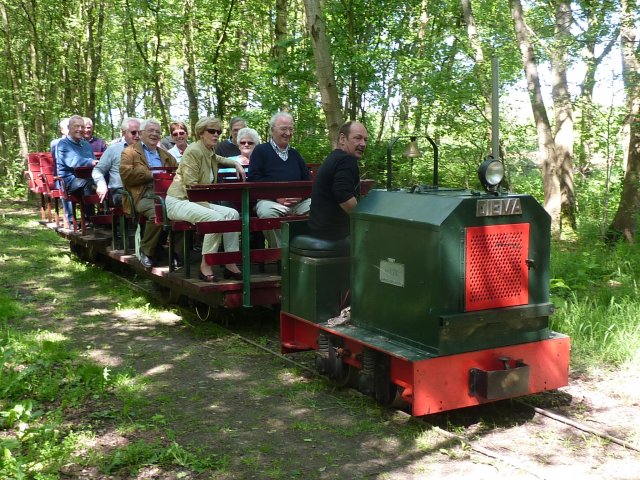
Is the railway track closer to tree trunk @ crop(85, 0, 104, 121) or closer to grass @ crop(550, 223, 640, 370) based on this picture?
grass @ crop(550, 223, 640, 370)

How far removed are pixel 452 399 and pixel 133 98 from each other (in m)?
33.0

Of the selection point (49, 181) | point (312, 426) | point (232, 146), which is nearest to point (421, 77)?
point (232, 146)

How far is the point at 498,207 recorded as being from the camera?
4.69 m

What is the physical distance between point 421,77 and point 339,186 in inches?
360

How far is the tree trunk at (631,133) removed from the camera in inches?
375

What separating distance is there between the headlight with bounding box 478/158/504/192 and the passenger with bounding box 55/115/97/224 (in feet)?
23.8

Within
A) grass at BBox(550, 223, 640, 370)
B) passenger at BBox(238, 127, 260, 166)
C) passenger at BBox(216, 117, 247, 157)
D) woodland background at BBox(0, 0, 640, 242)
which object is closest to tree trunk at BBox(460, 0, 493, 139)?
woodland background at BBox(0, 0, 640, 242)

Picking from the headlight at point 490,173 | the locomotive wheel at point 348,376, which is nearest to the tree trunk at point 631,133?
the headlight at point 490,173

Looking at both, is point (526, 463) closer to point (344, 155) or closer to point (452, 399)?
point (452, 399)

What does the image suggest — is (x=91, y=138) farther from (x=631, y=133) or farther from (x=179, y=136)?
(x=631, y=133)

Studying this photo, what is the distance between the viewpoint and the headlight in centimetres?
477

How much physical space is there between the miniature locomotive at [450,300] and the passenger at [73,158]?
6.49 metres

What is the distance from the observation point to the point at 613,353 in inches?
239

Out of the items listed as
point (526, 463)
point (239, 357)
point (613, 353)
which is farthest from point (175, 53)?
point (526, 463)
